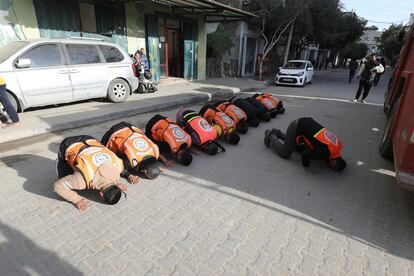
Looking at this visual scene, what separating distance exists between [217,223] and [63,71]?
5614mm

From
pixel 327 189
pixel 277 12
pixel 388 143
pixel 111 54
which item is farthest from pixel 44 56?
pixel 277 12

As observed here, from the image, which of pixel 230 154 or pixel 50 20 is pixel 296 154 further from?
pixel 50 20

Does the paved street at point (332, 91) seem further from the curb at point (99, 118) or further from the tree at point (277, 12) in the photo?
the curb at point (99, 118)

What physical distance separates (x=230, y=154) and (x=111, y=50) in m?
5.10

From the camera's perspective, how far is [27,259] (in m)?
2.13

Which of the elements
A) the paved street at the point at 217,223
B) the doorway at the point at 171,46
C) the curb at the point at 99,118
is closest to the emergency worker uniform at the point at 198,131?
the paved street at the point at 217,223

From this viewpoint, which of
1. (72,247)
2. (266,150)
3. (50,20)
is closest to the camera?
(72,247)

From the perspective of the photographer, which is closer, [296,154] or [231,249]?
[231,249]

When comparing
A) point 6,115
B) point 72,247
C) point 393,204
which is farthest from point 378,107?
point 6,115

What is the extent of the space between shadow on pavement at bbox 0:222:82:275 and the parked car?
4394mm

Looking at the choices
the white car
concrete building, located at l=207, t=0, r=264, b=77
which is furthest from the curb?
concrete building, located at l=207, t=0, r=264, b=77

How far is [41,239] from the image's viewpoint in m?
2.35

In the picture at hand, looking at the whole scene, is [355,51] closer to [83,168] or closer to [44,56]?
[44,56]

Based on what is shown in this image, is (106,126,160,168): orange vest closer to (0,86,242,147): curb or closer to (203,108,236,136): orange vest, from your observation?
(203,108,236,136): orange vest
